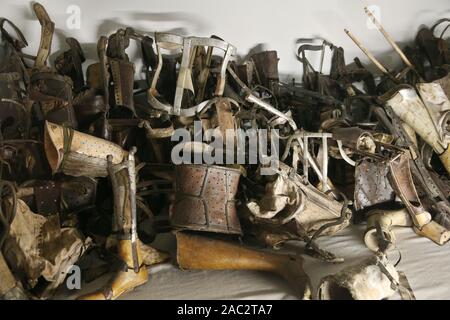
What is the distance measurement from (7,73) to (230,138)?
1.10 m

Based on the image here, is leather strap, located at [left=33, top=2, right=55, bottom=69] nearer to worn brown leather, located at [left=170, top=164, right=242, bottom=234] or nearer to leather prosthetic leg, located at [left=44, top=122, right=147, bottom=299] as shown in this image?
leather prosthetic leg, located at [left=44, top=122, right=147, bottom=299]

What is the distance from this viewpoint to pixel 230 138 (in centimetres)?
203

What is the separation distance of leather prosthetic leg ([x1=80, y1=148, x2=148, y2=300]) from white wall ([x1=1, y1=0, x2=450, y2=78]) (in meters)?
0.94

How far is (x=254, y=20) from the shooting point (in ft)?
8.05

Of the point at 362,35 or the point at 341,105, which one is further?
the point at 362,35

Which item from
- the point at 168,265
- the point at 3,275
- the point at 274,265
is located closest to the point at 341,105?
the point at 274,265

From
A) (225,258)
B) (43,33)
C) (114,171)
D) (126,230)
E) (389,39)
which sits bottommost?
(225,258)

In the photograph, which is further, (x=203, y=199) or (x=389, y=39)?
(x=389, y=39)

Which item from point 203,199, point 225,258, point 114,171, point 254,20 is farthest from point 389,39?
point 114,171

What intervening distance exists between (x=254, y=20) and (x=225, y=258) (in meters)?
1.41

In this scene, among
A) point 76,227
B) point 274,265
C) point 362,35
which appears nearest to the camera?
point 274,265

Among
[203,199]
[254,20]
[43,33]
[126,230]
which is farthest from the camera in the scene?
[254,20]

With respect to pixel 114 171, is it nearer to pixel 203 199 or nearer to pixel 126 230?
pixel 126 230
